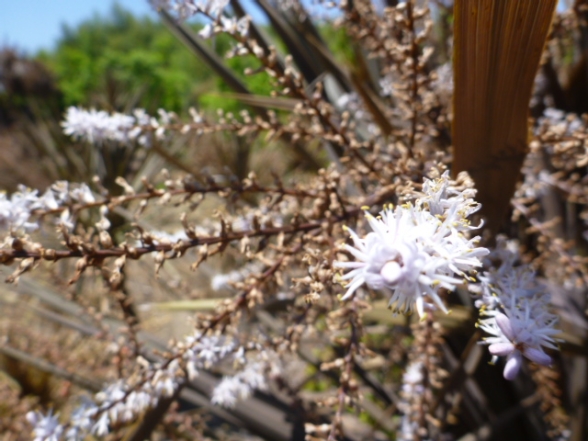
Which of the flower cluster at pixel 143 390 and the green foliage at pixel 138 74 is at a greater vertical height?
the green foliage at pixel 138 74

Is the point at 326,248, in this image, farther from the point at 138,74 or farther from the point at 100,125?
the point at 138,74

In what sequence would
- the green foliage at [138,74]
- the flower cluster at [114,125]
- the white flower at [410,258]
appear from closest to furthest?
the white flower at [410,258] < the flower cluster at [114,125] < the green foliage at [138,74]

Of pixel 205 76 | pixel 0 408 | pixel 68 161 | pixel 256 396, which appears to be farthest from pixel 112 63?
pixel 256 396

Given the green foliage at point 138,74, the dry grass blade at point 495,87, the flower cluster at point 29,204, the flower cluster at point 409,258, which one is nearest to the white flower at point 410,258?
the flower cluster at point 409,258

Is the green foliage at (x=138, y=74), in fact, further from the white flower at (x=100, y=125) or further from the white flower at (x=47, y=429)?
the white flower at (x=47, y=429)

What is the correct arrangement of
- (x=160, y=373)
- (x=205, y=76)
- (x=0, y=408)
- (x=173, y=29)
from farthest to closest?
(x=205, y=76) < (x=0, y=408) < (x=173, y=29) < (x=160, y=373)

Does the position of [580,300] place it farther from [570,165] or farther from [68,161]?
[68,161]
